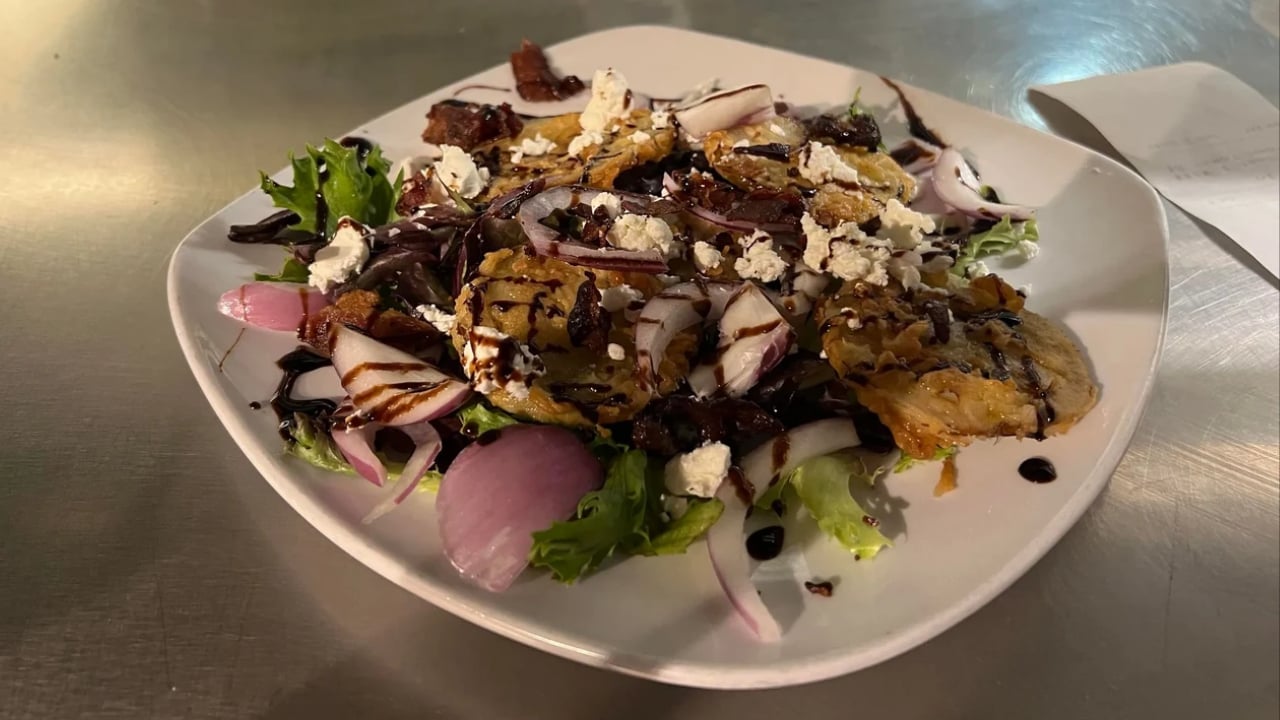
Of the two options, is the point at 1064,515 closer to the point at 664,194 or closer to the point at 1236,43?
the point at 664,194

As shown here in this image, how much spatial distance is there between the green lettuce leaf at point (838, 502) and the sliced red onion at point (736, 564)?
0.14m

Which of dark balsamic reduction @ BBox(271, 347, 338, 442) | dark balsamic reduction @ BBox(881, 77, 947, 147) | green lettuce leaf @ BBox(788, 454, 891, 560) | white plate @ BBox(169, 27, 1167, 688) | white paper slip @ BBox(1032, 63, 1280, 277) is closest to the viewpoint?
white plate @ BBox(169, 27, 1167, 688)

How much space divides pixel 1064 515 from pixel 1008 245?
0.88m

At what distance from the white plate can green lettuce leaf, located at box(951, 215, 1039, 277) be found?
0.05m

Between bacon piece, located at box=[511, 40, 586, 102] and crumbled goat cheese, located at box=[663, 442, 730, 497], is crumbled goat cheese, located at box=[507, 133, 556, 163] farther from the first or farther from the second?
crumbled goat cheese, located at box=[663, 442, 730, 497]

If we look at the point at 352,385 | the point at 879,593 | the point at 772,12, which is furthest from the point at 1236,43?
the point at 352,385

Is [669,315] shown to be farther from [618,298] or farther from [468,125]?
[468,125]

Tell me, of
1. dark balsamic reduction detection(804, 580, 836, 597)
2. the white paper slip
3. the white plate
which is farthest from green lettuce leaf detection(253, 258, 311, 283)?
the white paper slip

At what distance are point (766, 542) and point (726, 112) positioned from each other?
1.38 metres

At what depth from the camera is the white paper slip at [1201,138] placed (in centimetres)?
277

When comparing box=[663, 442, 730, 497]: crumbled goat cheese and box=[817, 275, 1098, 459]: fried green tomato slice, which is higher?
box=[817, 275, 1098, 459]: fried green tomato slice

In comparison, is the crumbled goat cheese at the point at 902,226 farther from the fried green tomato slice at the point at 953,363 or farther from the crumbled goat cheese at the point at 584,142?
the crumbled goat cheese at the point at 584,142

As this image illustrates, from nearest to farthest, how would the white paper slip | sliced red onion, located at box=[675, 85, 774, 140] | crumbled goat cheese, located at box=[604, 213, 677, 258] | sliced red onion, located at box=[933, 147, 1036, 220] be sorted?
1. crumbled goat cheese, located at box=[604, 213, 677, 258]
2. sliced red onion, located at box=[933, 147, 1036, 220]
3. sliced red onion, located at box=[675, 85, 774, 140]
4. the white paper slip

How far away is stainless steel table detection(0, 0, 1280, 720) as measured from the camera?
66.8 inches
